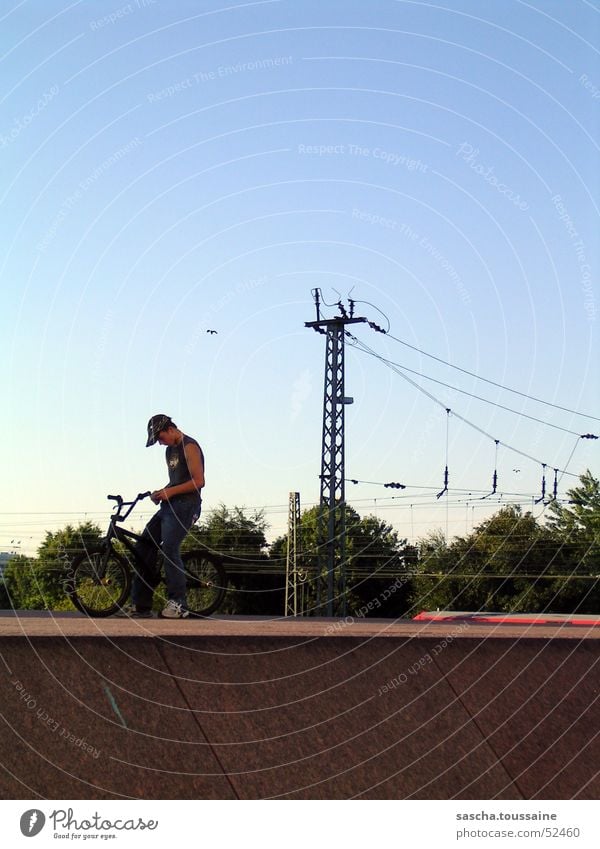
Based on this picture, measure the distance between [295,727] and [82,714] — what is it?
4.00 ft

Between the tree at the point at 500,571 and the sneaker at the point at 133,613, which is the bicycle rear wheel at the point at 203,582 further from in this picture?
the tree at the point at 500,571

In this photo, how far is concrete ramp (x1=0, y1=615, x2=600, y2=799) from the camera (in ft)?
17.4

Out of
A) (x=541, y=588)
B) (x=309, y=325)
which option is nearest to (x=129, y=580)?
(x=309, y=325)

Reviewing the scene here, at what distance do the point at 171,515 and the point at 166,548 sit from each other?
31 cm

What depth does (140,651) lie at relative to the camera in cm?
566

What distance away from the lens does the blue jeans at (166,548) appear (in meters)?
9.29

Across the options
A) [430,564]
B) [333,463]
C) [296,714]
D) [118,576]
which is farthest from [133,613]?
[430,564]

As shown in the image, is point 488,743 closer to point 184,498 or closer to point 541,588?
point 184,498

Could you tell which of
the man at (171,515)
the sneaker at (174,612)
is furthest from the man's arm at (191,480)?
the sneaker at (174,612)

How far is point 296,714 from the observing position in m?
5.86

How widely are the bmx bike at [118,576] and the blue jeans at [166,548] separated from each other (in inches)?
2.7

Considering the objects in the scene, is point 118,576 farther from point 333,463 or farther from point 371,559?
point 371,559

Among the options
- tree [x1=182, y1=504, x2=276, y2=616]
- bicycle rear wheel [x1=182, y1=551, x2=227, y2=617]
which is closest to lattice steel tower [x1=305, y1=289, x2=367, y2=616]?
bicycle rear wheel [x1=182, y1=551, x2=227, y2=617]

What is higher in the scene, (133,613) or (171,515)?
(171,515)
